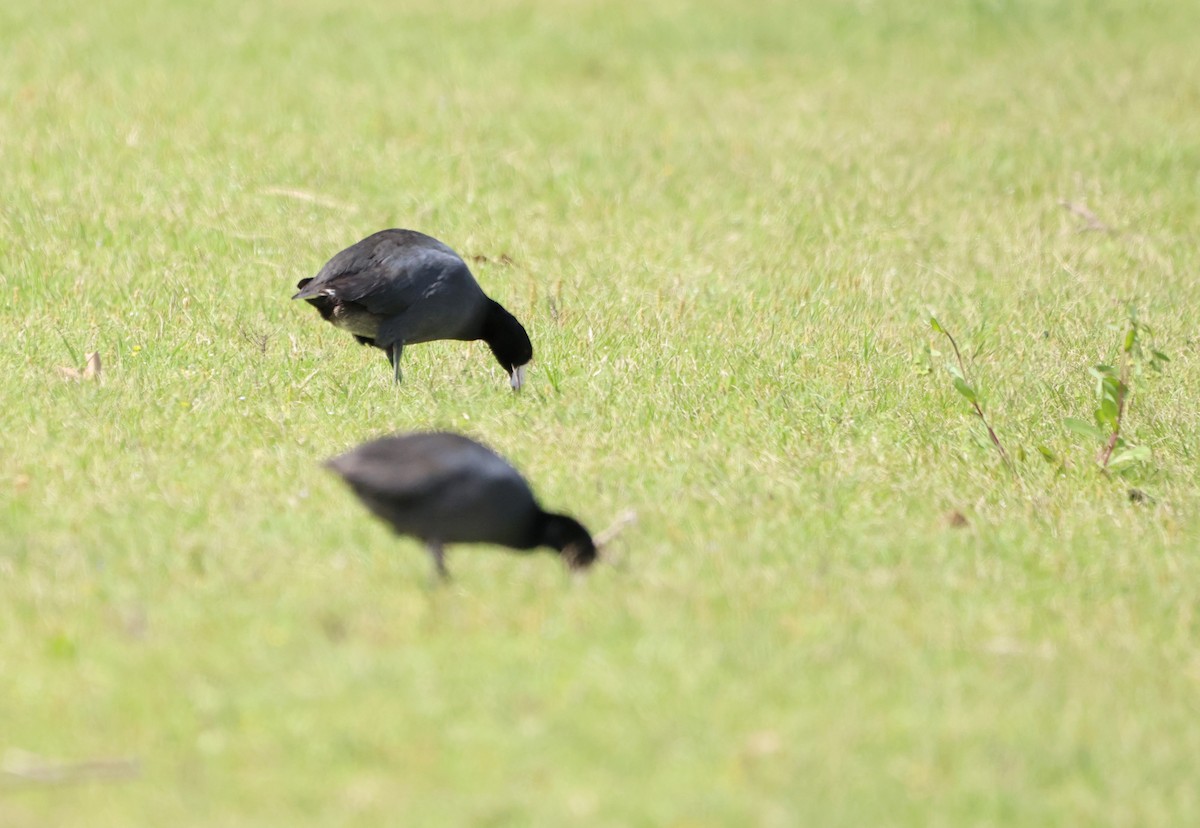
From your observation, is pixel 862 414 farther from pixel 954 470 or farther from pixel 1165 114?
pixel 1165 114

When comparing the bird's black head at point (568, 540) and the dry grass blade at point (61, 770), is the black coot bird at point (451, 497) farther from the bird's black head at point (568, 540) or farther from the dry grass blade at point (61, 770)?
the dry grass blade at point (61, 770)

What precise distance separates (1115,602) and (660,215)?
6.07 meters

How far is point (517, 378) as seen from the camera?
756 cm

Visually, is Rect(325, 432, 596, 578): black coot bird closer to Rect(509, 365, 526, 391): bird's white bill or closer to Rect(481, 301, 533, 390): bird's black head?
Rect(509, 365, 526, 391): bird's white bill

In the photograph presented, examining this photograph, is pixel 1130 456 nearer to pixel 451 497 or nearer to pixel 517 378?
pixel 517 378

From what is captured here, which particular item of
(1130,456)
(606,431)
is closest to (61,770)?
(606,431)

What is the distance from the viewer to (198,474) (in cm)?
591

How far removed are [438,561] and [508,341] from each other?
2846 millimetres

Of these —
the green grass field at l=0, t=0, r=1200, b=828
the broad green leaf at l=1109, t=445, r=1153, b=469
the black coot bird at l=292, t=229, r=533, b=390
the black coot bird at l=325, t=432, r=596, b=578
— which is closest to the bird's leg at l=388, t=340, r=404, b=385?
the black coot bird at l=292, t=229, r=533, b=390

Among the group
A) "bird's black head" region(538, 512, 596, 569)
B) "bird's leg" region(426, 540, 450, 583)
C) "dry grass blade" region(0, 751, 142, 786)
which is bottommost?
"bird's leg" region(426, 540, 450, 583)

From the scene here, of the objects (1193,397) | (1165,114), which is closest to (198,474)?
(1193,397)

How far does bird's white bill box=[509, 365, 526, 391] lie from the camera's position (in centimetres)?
751

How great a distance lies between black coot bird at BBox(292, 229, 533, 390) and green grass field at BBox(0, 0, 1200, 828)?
0.21m

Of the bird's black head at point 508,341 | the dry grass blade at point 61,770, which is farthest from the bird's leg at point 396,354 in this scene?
the dry grass blade at point 61,770
